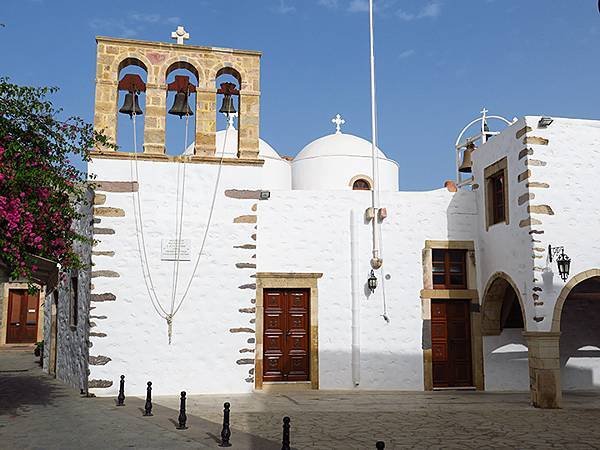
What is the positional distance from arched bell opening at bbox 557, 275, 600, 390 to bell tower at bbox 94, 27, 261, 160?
7.57m

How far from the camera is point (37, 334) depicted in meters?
25.8

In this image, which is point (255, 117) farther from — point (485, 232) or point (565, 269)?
point (565, 269)

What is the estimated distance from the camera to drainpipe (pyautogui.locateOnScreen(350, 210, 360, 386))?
12.0 meters

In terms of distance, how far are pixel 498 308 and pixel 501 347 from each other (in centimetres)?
79

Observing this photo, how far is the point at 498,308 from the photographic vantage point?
41.0ft

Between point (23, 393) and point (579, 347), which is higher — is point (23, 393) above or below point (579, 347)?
below

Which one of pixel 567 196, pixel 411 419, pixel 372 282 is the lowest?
pixel 411 419

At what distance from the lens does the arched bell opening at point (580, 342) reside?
1307 cm

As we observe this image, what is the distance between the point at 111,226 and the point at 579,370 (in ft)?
32.6

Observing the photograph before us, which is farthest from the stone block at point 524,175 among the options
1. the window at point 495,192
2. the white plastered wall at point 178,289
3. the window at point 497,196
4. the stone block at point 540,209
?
the white plastered wall at point 178,289

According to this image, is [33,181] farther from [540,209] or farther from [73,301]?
[540,209]

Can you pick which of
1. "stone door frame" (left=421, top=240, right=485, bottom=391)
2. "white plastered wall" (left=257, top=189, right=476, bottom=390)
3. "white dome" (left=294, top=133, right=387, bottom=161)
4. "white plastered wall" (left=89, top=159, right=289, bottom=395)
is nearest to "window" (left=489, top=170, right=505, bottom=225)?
"stone door frame" (left=421, top=240, right=485, bottom=391)

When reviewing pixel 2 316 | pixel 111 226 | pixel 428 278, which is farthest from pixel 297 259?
pixel 2 316

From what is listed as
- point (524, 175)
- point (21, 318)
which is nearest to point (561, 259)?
point (524, 175)
